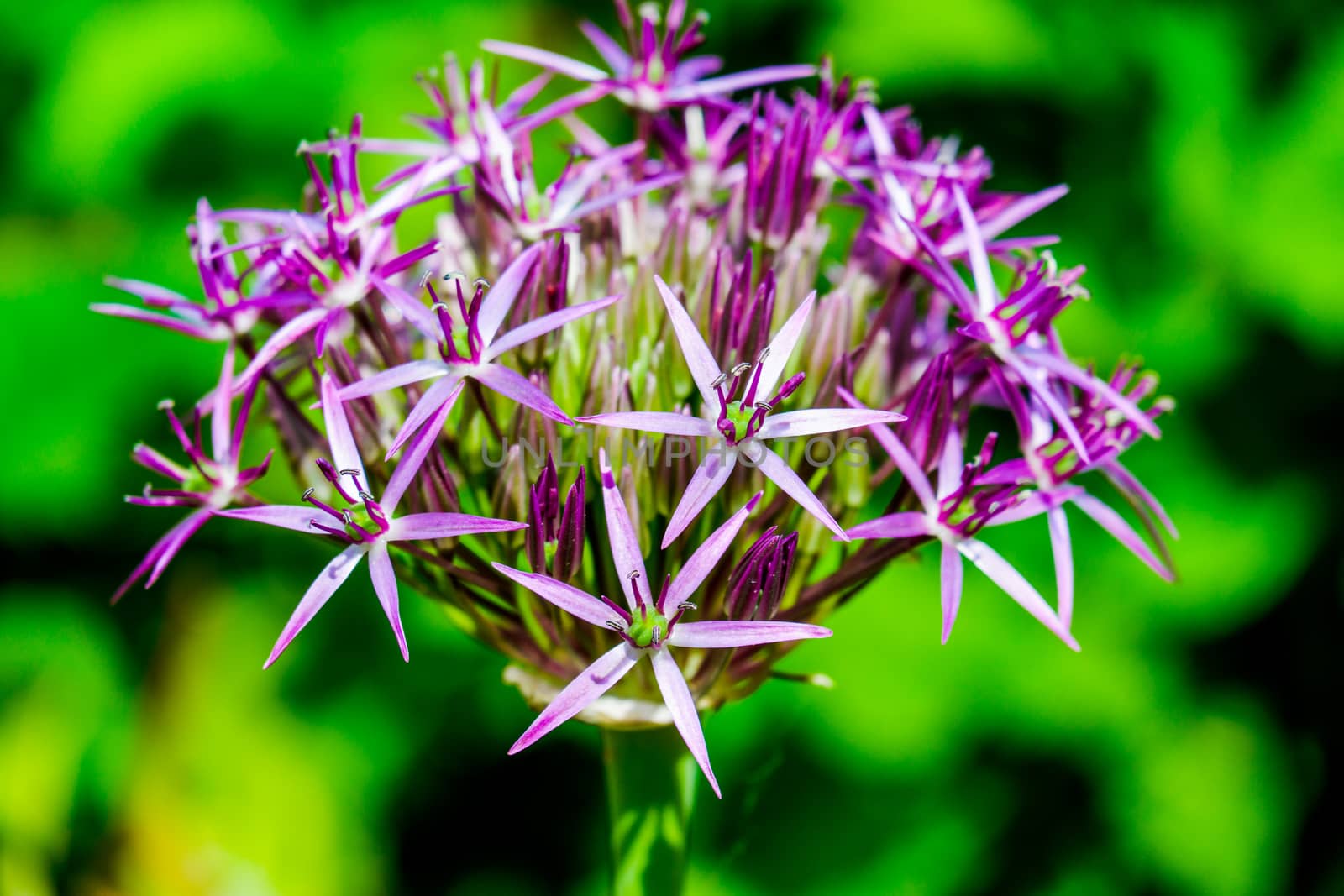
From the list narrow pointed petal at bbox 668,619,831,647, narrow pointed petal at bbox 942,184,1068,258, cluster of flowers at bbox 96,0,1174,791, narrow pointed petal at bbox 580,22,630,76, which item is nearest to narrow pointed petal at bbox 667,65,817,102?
cluster of flowers at bbox 96,0,1174,791

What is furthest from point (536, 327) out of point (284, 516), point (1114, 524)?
point (1114, 524)

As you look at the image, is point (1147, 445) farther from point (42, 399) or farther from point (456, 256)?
point (42, 399)

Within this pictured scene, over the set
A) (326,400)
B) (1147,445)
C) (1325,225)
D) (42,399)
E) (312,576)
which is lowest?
(312,576)

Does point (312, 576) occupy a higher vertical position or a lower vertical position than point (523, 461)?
lower

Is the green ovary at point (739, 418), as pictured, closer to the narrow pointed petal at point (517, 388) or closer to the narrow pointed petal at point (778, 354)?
the narrow pointed petal at point (778, 354)

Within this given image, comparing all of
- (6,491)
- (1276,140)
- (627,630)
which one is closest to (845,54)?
(1276,140)

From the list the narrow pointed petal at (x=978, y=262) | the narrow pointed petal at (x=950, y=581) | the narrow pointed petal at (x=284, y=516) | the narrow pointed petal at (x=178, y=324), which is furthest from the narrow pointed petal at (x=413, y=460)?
the narrow pointed petal at (x=978, y=262)
